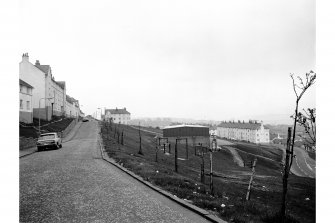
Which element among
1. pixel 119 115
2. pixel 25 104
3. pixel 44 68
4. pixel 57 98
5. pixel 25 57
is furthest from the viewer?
pixel 119 115

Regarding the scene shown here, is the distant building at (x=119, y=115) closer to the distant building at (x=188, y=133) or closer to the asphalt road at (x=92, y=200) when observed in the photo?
the distant building at (x=188, y=133)

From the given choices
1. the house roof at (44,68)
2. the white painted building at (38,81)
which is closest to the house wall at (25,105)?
the white painted building at (38,81)

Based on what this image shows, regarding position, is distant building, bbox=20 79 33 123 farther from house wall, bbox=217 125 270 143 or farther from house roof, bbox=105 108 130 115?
house roof, bbox=105 108 130 115

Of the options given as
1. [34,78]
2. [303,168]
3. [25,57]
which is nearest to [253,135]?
[303,168]

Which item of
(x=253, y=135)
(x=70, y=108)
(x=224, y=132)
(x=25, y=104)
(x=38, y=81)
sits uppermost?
(x=38, y=81)

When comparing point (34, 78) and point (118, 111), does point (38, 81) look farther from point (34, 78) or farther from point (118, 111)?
point (118, 111)

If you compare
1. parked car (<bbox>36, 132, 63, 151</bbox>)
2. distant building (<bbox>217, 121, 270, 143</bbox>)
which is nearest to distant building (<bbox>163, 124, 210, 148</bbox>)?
parked car (<bbox>36, 132, 63, 151</bbox>)

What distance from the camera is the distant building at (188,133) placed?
7231 centimetres

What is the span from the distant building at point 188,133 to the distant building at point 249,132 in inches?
2006

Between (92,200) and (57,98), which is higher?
(57,98)

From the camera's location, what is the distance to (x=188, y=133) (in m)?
74.3

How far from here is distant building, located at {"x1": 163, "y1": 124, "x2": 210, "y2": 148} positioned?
72.3m

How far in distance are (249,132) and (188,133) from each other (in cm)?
6035
